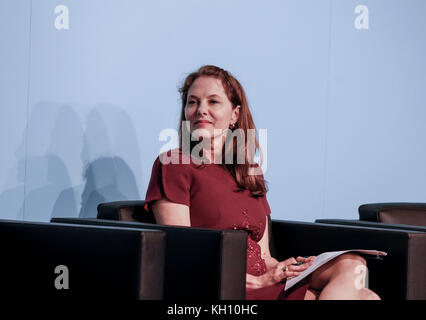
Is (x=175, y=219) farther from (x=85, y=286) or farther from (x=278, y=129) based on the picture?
(x=278, y=129)

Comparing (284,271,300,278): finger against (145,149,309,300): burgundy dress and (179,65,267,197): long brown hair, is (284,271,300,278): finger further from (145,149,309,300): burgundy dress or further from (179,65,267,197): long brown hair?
(179,65,267,197): long brown hair

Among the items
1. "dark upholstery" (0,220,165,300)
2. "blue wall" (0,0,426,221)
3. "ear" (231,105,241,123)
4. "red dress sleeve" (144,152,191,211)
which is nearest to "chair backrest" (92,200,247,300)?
"dark upholstery" (0,220,165,300)

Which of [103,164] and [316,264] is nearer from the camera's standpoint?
[316,264]

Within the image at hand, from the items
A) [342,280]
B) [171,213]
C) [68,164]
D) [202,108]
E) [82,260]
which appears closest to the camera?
[82,260]

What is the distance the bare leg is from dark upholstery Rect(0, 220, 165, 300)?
56 cm

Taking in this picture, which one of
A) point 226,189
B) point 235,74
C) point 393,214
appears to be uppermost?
point 235,74

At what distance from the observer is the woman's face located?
2.53 m

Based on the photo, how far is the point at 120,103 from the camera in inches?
116

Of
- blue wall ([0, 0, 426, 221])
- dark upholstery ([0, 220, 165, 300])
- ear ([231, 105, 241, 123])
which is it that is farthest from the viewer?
blue wall ([0, 0, 426, 221])

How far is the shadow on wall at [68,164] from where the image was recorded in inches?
107

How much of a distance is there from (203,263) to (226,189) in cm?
51

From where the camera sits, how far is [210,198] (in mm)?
2387

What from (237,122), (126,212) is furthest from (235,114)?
(126,212)

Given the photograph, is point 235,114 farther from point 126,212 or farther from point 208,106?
point 126,212
